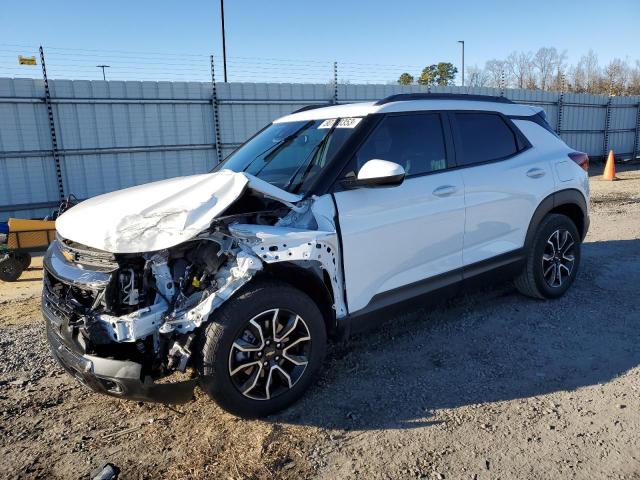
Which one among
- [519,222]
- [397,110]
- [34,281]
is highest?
[397,110]

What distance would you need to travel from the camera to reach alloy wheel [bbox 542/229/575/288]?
4914 millimetres

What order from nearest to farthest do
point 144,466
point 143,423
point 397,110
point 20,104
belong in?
1. point 144,466
2. point 143,423
3. point 397,110
4. point 20,104

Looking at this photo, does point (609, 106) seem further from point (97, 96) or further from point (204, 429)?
point (204, 429)

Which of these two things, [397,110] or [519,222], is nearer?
[397,110]

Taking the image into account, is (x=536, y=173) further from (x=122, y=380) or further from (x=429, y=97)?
(x=122, y=380)

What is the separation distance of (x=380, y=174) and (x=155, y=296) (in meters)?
1.53

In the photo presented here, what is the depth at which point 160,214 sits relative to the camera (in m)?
2.98

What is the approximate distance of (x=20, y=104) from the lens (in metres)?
9.78

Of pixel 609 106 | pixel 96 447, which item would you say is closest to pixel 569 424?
pixel 96 447

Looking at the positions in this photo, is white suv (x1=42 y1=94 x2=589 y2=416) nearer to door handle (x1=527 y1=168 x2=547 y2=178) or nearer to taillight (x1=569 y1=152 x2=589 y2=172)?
door handle (x1=527 y1=168 x2=547 y2=178)

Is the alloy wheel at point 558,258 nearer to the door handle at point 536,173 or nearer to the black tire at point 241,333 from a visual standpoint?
the door handle at point 536,173

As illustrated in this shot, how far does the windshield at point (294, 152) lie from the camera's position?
3.57m

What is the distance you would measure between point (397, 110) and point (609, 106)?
20538 mm

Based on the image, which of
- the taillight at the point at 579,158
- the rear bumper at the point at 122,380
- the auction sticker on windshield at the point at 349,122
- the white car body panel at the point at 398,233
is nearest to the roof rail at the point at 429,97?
the auction sticker on windshield at the point at 349,122
